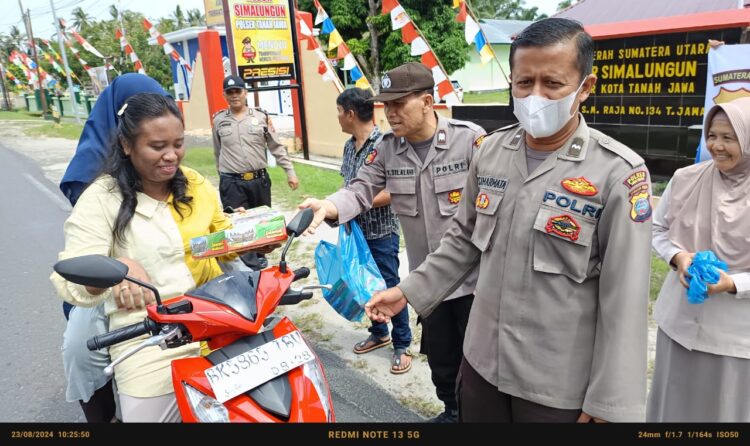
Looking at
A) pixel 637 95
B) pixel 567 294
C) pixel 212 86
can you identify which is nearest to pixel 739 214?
pixel 567 294

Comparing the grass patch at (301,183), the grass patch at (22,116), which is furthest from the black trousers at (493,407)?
the grass patch at (22,116)

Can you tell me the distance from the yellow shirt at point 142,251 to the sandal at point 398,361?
1.68 meters

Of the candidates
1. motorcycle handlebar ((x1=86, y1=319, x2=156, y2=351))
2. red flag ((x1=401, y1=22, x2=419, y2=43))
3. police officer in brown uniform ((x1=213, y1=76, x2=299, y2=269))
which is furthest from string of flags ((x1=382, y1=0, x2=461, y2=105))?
motorcycle handlebar ((x1=86, y1=319, x2=156, y2=351))

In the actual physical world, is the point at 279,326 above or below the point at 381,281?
above

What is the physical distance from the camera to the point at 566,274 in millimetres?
1468

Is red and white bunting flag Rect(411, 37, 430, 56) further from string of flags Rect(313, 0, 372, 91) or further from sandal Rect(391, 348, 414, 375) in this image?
sandal Rect(391, 348, 414, 375)

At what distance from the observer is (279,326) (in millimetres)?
1770

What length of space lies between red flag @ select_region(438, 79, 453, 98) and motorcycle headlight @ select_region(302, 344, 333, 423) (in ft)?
23.7

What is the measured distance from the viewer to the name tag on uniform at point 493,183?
1.62 metres

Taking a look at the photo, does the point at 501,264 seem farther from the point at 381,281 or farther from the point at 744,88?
the point at 744,88

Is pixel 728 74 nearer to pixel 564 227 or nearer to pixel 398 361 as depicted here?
pixel 398 361

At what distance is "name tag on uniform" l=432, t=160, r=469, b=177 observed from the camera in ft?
8.42

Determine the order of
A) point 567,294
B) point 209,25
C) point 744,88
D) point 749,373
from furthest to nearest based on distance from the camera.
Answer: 1. point 209,25
2. point 744,88
3. point 749,373
4. point 567,294
